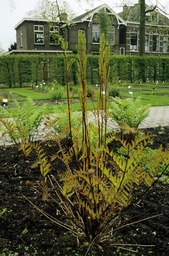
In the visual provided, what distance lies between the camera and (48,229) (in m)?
2.41

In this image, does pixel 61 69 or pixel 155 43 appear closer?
pixel 61 69

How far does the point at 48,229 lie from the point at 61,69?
54.5ft

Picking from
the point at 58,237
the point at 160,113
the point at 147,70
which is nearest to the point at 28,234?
the point at 58,237

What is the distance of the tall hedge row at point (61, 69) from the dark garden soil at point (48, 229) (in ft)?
45.3

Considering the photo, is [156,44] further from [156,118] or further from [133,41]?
[156,118]

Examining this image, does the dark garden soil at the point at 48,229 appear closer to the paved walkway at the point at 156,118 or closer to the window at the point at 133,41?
the paved walkway at the point at 156,118

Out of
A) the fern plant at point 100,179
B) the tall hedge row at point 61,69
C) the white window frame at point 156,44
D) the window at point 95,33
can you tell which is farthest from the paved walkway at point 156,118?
the white window frame at point 156,44

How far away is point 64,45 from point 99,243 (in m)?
1.33

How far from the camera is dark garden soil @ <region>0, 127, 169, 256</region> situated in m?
2.17

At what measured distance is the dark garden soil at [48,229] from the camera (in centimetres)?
217

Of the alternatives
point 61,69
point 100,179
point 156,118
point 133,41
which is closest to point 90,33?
point 133,41

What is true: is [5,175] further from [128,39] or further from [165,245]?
[128,39]

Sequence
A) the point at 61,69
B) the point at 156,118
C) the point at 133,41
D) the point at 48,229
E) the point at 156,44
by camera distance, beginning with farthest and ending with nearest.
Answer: the point at 156,44 → the point at 133,41 → the point at 61,69 → the point at 156,118 → the point at 48,229

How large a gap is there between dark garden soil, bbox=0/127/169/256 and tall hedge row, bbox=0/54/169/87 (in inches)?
544
